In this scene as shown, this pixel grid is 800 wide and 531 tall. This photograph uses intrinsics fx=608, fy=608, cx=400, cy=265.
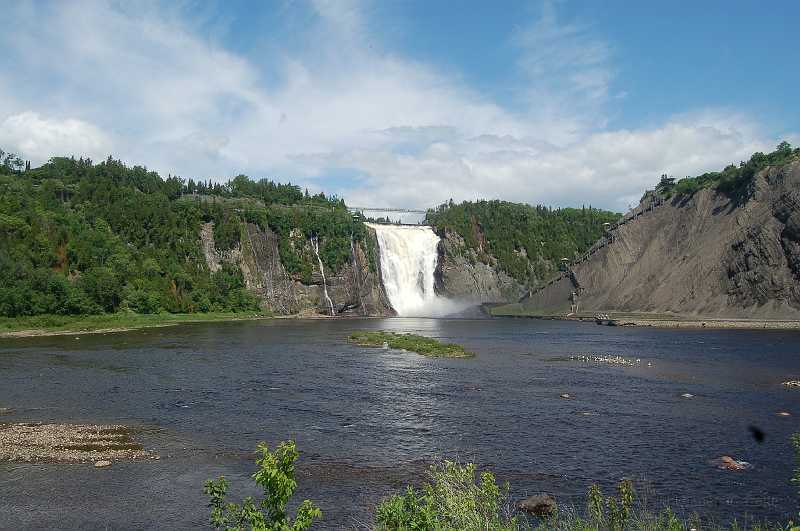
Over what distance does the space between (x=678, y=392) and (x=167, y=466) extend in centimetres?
→ 2697

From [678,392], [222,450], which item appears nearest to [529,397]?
[678,392]

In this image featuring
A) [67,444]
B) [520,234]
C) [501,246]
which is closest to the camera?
[67,444]

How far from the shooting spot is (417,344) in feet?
189

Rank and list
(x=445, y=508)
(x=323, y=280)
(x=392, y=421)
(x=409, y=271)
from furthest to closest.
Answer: (x=409, y=271)
(x=323, y=280)
(x=392, y=421)
(x=445, y=508)

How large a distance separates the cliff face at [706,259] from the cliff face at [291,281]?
132ft

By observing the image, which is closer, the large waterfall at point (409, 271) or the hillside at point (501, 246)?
the large waterfall at point (409, 271)

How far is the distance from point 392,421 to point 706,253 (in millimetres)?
85319

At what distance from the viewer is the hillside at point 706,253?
285 feet

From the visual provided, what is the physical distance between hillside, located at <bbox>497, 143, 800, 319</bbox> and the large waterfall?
27467mm

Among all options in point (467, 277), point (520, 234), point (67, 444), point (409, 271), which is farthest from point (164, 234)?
point (67, 444)

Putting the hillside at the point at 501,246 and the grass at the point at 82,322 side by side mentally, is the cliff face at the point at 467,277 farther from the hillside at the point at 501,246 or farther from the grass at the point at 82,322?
the grass at the point at 82,322

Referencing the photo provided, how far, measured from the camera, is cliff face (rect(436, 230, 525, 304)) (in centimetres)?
14612

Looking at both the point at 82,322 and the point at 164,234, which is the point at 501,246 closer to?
the point at 164,234

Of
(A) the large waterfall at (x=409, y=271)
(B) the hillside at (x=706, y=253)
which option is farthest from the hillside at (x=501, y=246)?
(B) the hillside at (x=706, y=253)
